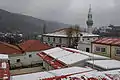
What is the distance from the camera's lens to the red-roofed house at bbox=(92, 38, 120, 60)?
19.9m

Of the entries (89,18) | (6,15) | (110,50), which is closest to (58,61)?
(110,50)

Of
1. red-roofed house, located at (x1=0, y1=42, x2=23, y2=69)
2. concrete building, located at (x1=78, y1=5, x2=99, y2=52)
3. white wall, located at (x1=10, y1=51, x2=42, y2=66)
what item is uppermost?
concrete building, located at (x1=78, y1=5, x2=99, y2=52)

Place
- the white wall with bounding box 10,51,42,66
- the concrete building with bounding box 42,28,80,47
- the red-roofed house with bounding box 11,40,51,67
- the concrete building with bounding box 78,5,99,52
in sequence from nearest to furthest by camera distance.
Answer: the white wall with bounding box 10,51,42,66 < the red-roofed house with bounding box 11,40,51,67 < the concrete building with bounding box 78,5,99,52 < the concrete building with bounding box 42,28,80,47

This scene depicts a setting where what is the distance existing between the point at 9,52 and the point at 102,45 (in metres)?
12.0

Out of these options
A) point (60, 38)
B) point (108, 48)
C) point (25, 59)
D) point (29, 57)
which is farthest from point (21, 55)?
point (60, 38)

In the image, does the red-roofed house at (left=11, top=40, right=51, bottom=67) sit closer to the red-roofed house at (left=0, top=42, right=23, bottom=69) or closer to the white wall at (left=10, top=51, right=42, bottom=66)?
the white wall at (left=10, top=51, right=42, bottom=66)

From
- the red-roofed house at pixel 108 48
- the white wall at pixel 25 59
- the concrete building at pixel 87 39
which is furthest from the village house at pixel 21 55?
the red-roofed house at pixel 108 48

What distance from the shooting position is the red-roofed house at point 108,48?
19859 mm

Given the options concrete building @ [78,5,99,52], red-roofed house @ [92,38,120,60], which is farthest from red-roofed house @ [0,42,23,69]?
red-roofed house @ [92,38,120,60]

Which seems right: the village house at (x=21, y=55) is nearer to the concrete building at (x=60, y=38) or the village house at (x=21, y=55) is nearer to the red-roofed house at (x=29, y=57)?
the red-roofed house at (x=29, y=57)

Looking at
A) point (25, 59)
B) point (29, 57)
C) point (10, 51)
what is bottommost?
point (25, 59)

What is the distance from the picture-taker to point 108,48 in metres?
20.9

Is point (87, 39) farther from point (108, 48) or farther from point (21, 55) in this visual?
point (108, 48)

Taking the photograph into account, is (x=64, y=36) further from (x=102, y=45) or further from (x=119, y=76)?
(x=119, y=76)
